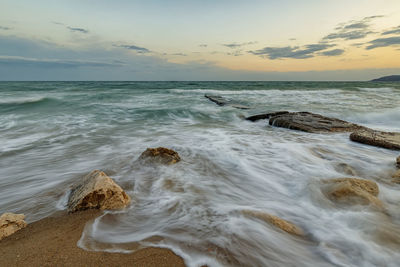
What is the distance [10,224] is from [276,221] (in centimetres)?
250

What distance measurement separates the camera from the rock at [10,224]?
1.95 m

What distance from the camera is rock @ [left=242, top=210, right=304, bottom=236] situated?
7.23 ft

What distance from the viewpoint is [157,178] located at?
3.39 metres

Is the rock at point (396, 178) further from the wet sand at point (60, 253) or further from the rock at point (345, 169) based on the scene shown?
the wet sand at point (60, 253)

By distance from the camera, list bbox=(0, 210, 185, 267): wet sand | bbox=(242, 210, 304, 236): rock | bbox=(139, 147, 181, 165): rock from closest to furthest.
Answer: bbox=(0, 210, 185, 267): wet sand
bbox=(242, 210, 304, 236): rock
bbox=(139, 147, 181, 165): rock

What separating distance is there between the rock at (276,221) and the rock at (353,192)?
815mm

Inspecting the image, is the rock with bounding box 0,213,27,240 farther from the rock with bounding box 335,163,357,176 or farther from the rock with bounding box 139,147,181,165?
the rock with bounding box 335,163,357,176

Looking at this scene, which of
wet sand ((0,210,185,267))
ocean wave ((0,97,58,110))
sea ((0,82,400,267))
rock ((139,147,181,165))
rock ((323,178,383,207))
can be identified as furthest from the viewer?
ocean wave ((0,97,58,110))

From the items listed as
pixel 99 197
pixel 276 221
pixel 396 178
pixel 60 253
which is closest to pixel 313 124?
pixel 396 178

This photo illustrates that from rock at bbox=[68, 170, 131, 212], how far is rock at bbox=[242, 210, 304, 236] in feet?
4.60

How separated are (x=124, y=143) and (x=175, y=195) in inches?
134

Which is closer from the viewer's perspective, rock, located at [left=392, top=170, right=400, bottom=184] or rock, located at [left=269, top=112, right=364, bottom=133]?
rock, located at [left=392, top=170, right=400, bottom=184]

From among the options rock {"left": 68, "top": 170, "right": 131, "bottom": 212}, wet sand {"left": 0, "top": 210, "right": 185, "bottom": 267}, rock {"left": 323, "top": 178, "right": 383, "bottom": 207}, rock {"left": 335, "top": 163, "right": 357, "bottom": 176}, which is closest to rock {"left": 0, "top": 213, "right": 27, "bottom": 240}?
wet sand {"left": 0, "top": 210, "right": 185, "bottom": 267}

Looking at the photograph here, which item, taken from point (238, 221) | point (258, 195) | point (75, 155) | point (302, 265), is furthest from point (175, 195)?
point (75, 155)
